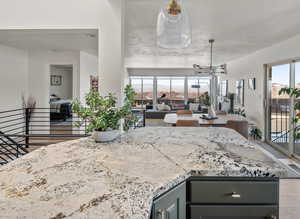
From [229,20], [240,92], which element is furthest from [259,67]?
[229,20]

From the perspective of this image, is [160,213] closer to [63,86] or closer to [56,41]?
[56,41]

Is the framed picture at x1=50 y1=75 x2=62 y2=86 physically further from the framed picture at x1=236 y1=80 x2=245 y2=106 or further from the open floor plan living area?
the framed picture at x1=236 y1=80 x2=245 y2=106

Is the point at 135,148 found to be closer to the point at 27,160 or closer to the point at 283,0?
the point at 27,160

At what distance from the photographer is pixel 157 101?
13844 mm

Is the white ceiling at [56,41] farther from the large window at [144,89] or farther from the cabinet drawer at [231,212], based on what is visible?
the large window at [144,89]

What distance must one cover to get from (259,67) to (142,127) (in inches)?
199

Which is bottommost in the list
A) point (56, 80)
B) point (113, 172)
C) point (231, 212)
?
point (231, 212)

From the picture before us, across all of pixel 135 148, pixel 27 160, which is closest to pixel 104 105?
pixel 135 148

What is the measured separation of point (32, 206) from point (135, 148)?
3.12 ft

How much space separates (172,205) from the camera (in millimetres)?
1251

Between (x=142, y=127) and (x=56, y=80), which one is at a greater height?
(x=56, y=80)

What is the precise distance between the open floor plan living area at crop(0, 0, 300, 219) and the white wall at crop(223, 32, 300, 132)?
0.11 ft

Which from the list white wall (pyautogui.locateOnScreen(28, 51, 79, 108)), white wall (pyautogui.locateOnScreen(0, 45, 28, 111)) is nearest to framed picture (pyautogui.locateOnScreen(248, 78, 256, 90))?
white wall (pyautogui.locateOnScreen(28, 51, 79, 108))

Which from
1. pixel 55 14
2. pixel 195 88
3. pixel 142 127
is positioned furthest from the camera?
pixel 195 88
